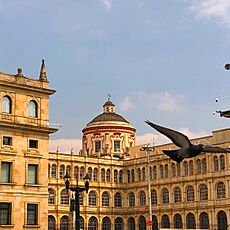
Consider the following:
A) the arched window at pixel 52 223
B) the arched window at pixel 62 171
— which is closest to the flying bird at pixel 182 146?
the arched window at pixel 52 223

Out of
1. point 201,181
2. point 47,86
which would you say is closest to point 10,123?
point 47,86

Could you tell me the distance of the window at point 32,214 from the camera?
45.1 m

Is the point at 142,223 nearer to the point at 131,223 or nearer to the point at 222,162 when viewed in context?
the point at 131,223

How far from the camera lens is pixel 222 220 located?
7894 cm

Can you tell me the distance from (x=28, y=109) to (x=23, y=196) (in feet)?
24.0

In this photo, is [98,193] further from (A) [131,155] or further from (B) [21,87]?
(B) [21,87]

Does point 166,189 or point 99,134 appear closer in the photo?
point 166,189

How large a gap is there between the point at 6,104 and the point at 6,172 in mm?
5492

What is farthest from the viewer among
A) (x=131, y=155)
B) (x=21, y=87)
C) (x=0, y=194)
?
(x=131, y=155)

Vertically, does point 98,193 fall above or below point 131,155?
below

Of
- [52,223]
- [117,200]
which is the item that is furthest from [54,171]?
[117,200]

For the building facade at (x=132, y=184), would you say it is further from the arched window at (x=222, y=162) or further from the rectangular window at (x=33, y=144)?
the rectangular window at (x=33, y=144)

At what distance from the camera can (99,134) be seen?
10169 centimetres

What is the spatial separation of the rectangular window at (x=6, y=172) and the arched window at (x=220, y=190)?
41.6 m
